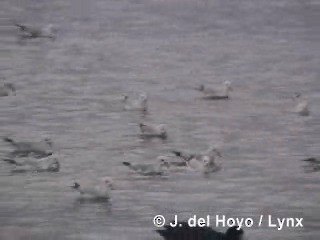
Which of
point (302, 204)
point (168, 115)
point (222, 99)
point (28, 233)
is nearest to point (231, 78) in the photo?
point (222, 99)

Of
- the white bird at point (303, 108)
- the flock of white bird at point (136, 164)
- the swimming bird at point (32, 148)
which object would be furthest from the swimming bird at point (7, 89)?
the white bird at point (303, 108)

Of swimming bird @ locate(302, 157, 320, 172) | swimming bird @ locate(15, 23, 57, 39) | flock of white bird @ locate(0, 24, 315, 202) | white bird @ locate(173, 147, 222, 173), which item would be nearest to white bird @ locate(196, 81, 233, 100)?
flock of white bird @ locate(0, 24, 315, 202)

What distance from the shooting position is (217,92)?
2.03m

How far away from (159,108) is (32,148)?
1.18 feet

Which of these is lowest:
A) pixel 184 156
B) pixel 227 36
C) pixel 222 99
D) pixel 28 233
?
pixel 28 233

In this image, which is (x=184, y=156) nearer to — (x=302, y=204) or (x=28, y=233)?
(x=302, y=204)

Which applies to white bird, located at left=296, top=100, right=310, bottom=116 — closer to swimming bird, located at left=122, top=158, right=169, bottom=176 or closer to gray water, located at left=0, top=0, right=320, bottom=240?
gray water, located at left=0, top=0, right=320, bottom=240

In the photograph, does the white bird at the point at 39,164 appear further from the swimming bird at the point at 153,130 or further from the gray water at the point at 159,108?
the swimming bird at the point at 153,130

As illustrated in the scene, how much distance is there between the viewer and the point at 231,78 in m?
2.05

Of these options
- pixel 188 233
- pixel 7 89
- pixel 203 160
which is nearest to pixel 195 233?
pixel 188 233

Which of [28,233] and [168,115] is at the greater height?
[168,115]

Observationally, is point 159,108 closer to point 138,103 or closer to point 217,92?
point 138,103

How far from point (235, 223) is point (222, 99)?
0.33 m

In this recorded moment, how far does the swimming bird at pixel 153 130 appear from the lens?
2035 millimetres
